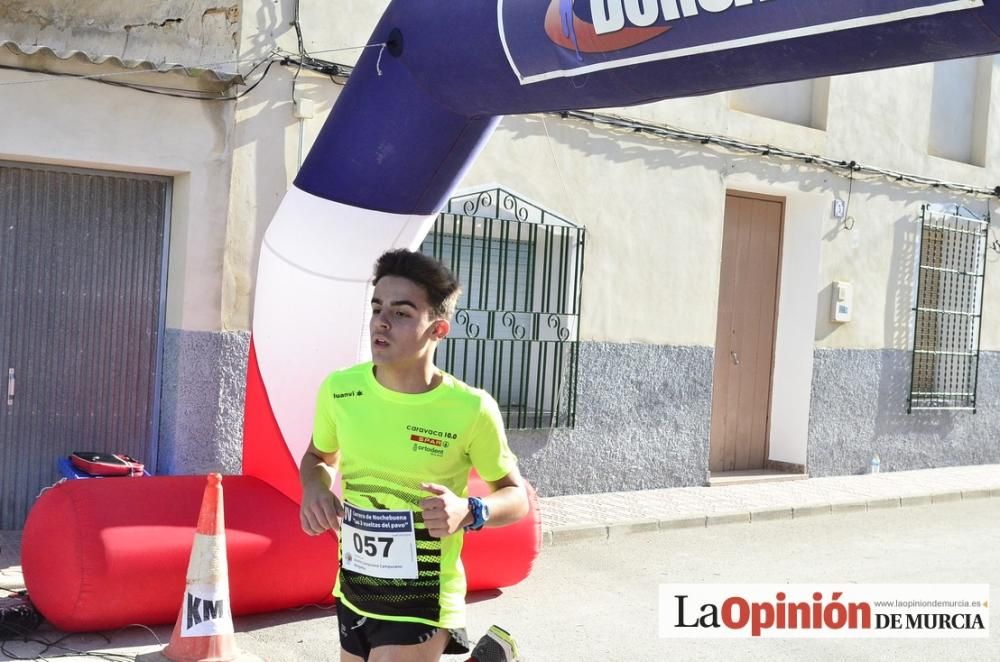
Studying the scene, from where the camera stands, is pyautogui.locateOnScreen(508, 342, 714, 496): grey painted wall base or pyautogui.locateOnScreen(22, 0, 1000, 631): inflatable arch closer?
pyautogui.locateOnScreen(22, 0, 1000, 631): inflatable arch

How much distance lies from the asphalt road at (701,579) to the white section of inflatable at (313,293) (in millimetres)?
1240

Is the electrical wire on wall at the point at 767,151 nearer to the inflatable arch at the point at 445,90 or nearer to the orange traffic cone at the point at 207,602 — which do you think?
the inflatable arch at the point at 445,90

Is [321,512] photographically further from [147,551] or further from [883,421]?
[883,421]

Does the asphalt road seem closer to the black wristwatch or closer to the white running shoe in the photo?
the white running shoe

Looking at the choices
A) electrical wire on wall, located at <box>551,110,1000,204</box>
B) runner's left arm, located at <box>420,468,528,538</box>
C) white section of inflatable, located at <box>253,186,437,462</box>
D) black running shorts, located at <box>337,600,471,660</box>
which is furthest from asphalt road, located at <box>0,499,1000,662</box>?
electrical wire on wall, located at <box>551,110,1000,204</box>

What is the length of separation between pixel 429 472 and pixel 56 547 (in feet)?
9.77

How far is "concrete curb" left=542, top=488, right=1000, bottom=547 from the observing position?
9172mm

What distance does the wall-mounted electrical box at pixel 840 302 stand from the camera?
42.7 feet

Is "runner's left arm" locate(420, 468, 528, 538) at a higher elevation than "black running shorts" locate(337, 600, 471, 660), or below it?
higher

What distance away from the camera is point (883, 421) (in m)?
13.8

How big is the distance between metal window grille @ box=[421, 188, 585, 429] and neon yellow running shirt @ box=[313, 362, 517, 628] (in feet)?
20.2
